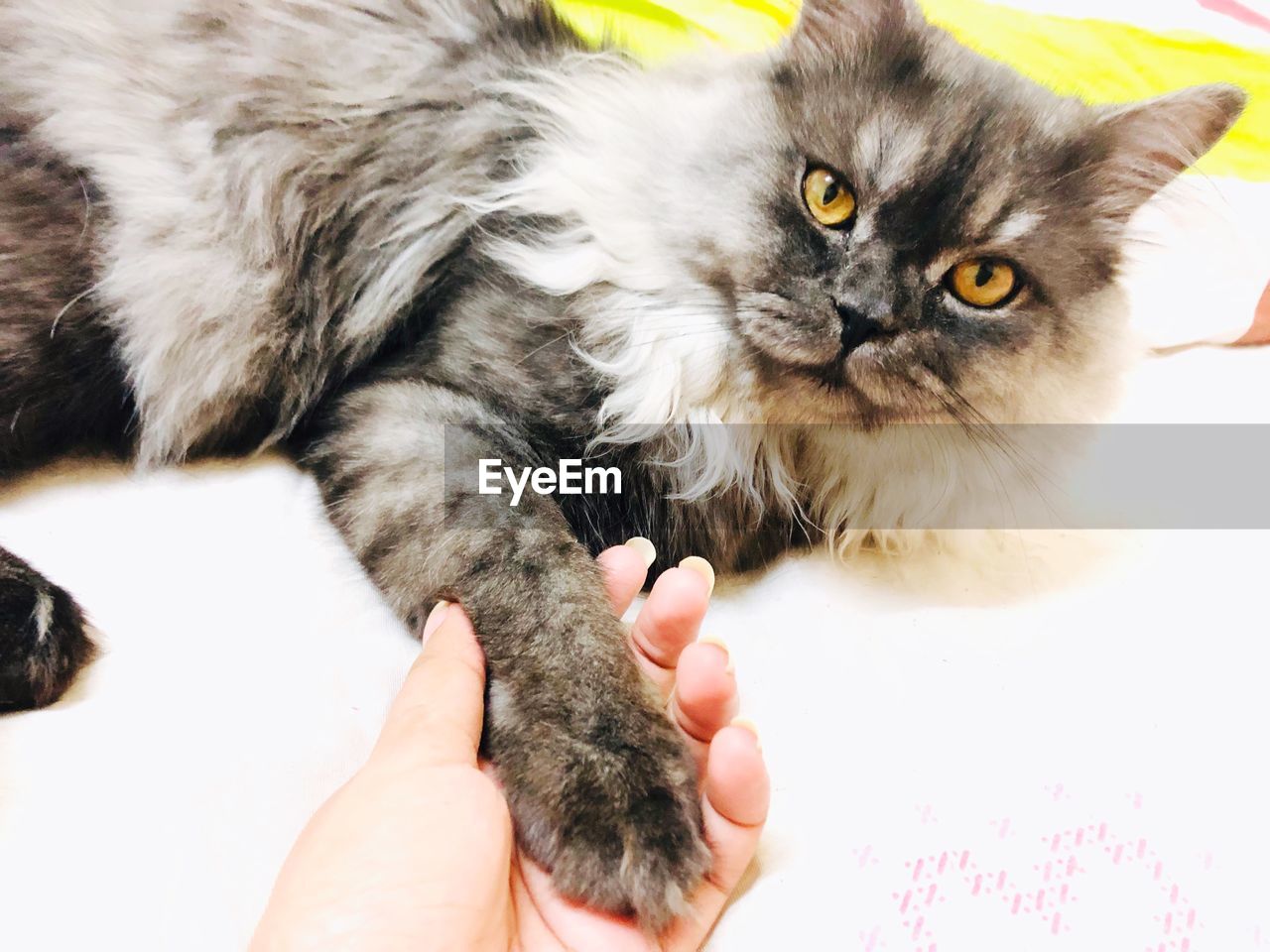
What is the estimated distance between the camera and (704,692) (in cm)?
81

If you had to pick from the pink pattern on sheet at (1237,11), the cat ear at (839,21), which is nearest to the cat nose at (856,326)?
the cat ear at (839,21)

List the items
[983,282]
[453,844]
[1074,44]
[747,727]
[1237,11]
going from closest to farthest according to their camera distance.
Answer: [453,844], [747,727], [983,282], [1074,44], [1237,11]

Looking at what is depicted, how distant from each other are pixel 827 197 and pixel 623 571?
0.54m

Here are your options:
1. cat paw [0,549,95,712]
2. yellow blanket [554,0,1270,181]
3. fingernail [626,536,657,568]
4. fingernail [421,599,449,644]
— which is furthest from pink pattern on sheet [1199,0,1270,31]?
cat paw [0,549,95,712]

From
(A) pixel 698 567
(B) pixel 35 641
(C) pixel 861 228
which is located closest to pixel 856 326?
(C) pixel 861 228

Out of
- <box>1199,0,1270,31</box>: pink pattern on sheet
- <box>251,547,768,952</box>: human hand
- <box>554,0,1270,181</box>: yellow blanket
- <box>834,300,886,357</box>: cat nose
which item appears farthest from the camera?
<box>1199,0,1270,31</box>: pink pattern on sheet

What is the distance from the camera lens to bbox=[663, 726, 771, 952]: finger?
2.35 feet

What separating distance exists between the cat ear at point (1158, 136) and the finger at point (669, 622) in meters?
0.78

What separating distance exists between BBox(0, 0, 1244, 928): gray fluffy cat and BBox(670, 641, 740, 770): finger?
0.25 ft

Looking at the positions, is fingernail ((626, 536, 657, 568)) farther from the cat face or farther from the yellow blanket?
the yellow blanket

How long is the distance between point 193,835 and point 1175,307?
6.43 ft

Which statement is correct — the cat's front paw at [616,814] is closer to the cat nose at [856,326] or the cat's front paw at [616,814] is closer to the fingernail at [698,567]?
the fingernail at [698,567]

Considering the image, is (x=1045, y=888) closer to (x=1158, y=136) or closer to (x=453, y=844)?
(x=453, y=844)

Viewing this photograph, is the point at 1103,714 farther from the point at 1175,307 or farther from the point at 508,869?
the point at 1175,307
